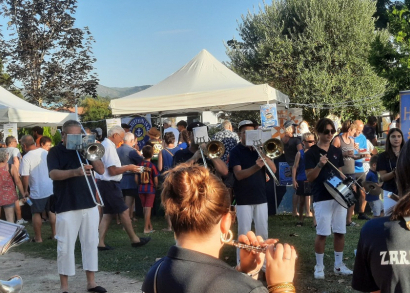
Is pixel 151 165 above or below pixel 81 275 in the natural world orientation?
above

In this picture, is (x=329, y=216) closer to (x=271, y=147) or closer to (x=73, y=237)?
(x=271, y=147)

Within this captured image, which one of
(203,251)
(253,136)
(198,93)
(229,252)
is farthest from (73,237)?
(198,93)

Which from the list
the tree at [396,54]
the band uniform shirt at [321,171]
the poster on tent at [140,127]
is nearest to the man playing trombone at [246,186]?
the band uniform shirt at [321,171]

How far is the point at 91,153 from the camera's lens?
5691 mm

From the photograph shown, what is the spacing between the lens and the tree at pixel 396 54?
2239 cm

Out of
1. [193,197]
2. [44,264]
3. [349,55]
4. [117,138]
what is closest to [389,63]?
[349,55]

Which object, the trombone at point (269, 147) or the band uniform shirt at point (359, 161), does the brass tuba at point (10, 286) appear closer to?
the trombone at point (269, 147)

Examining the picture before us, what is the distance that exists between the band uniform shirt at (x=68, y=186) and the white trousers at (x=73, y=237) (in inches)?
3.3

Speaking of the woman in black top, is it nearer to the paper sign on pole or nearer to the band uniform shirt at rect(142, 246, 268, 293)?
the paper sign on pole

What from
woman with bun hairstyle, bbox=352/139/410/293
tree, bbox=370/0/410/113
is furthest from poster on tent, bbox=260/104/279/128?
tree, bbox=370/0/410/113

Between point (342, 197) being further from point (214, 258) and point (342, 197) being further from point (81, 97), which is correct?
point (81, 97)

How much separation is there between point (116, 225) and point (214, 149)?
524 cm

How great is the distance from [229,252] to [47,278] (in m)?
2.60

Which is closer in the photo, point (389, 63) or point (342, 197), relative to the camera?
point (342, 197)
